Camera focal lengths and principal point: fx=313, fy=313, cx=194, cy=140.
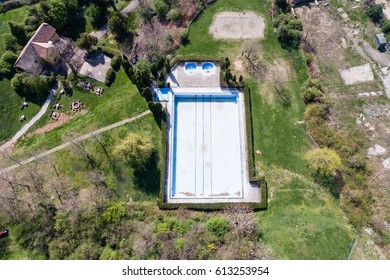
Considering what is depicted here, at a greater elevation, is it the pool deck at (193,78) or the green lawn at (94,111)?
the pool deck at (193,78)

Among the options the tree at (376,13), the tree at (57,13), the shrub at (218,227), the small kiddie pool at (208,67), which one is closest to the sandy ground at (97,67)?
the tree at (57,13)

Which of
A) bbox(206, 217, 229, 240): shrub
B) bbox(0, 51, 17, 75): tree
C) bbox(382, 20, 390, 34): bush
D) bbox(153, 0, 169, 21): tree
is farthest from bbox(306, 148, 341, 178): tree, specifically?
bbox(0, 51, 17, 75): tree

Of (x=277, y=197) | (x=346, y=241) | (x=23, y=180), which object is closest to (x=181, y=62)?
(x=277, y=197)

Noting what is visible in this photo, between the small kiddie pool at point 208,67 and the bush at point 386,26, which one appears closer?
the bush at point 386,26

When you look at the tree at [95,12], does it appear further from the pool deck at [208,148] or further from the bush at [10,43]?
the pool deck at [208,148]

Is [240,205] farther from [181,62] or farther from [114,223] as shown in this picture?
[181,62]

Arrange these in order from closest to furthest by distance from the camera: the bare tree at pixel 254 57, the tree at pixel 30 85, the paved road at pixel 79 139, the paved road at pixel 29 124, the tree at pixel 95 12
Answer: the paved road at pixel 79 139, the paved road at pixel 29 124, the tree at pixel 30 85, the bare tree at pixel 254 57, the tree at pixel 95 12

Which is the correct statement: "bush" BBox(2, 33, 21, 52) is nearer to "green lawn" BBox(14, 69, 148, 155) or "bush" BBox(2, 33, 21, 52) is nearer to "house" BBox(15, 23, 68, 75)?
"house" BBox(15, 23, 68, 75)
